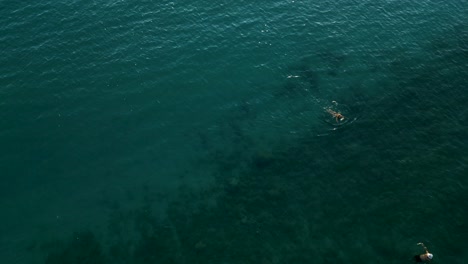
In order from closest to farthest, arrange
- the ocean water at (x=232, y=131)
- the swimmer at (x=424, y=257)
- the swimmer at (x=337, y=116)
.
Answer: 1. the swimmer at (x=424, y=257)
2. the ocean water at (x=232, y=131)
3. the swimmer at (x=337, y=116)

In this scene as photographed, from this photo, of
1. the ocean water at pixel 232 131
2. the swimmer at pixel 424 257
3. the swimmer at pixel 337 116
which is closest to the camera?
the swimmer at pixel 424 257

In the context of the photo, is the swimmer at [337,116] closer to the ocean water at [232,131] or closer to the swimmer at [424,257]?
the ocean water at [232,131]

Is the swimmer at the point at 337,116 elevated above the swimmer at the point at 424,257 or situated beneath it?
elevated above

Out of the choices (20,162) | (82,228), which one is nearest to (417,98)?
(82,228)

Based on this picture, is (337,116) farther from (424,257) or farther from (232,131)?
(424,257)

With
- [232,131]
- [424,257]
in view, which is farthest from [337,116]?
[424,257]

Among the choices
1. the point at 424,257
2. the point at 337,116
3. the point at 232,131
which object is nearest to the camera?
the point at 424,257

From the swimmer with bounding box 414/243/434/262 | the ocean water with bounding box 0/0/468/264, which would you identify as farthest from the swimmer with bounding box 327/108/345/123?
A: the swimmer with bounding box 414/243/434/262

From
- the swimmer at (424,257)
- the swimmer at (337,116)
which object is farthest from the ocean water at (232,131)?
the swimmer at (424,257)

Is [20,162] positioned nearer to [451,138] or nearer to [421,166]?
[421,166]
